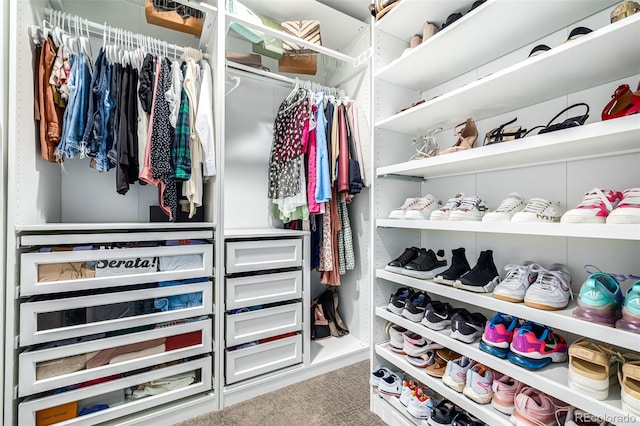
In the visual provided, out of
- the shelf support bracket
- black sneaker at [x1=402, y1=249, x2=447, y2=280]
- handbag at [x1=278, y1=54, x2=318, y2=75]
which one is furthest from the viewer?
handbag at [x1=278, y1=54, x2=318, y2=75]

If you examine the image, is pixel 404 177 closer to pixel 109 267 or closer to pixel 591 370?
pixel 591 370

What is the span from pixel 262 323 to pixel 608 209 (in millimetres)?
1507

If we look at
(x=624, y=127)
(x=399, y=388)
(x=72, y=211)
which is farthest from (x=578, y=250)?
(x=72, y=211)

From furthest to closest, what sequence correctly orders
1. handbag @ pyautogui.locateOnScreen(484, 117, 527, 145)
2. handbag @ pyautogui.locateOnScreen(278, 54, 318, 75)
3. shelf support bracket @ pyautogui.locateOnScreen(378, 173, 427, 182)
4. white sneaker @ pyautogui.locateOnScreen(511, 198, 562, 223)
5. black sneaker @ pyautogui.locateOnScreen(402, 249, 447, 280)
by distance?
handbag @ pyautogui.locateOnScreen(278, 54, 318, 75)
shelf support bracket @ pyautogui.locateOnScreen(378, 173, 427, 182)
black sneaker @ pyautogui.locateOnScreen(402, 249, 447, 280)
handbag @ pyautogui.locateOnScreen(484, 117, 527, 145)
white sneaker @ pyautogui.locateOnScreen(511, 198, 562, 223)

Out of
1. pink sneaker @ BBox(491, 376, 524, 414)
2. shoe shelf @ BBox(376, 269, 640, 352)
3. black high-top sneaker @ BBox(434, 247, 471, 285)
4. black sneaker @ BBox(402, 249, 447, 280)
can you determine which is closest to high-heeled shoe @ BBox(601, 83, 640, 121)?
shoe shelf @ BBox(376, 269, 640, 352)

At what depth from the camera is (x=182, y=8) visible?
5.15 feet

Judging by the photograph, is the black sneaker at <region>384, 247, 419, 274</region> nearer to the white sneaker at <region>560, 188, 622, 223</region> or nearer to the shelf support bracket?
the shelf support bracket

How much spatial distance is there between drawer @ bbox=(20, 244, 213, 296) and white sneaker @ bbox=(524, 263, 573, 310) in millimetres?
1343

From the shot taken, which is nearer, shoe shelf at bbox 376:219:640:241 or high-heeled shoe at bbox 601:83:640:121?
shoe shelf at bbox 376:219:640:241

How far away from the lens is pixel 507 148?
958 millimetres

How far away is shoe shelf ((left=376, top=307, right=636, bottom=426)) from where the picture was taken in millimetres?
743

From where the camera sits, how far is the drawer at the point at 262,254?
1515mm

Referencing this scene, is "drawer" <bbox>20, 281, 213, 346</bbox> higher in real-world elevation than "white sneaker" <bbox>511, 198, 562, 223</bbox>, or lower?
lower

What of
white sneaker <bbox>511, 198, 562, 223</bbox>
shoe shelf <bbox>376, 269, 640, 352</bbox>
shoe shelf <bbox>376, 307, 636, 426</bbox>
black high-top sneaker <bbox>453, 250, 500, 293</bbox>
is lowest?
shoe shelf <bbox>376, 307, 636, 426</bbox>
